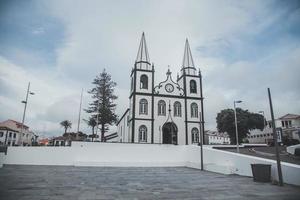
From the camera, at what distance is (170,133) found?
2969 centimetres

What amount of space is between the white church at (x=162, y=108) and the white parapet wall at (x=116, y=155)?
6.90m

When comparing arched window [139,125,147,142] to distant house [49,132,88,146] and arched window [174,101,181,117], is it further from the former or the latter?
distant house [49,132,88,146]

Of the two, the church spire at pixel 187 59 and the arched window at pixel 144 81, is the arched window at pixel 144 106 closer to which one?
the arched window at pixel 144 81

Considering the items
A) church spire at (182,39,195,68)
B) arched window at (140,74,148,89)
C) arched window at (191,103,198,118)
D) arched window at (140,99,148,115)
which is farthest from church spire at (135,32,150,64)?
arched window at (191,103,198,118)

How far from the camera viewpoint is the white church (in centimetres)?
2803

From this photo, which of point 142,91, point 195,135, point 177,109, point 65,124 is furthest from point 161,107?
point 65,124

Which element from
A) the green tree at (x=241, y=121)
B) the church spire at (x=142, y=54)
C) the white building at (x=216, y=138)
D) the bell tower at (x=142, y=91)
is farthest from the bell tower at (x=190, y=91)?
the white building at (x=216, y=138)

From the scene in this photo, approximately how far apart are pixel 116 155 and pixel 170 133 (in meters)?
12.0

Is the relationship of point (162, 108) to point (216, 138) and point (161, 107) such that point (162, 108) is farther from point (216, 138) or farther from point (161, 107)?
point (216, 138)

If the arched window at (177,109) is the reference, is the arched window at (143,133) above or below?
below

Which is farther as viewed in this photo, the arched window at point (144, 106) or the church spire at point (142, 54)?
the church spire at point (142, 54)

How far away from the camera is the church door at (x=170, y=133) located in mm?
29234

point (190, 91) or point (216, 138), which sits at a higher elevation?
point (190, 91)

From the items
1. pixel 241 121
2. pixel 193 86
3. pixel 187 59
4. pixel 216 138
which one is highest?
pixel 187 59
